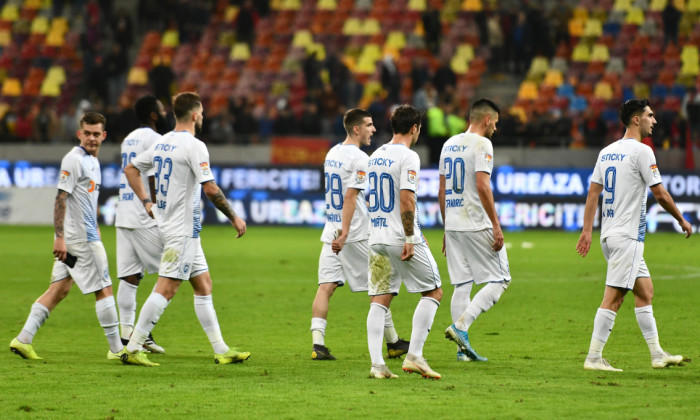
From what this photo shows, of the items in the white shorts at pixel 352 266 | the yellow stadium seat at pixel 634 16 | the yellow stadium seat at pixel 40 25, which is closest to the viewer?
the white shorts at pixel 352 266

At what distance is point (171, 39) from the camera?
37125mm

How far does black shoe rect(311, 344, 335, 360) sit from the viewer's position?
959 cm

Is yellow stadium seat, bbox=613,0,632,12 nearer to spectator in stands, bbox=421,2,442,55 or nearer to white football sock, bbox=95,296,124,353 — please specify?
spectator in stands, bbox=421,2,442,55

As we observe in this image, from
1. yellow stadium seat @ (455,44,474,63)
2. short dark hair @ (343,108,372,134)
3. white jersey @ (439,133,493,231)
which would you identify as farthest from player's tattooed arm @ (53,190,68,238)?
yellow stadium seat @ (455,44,474,63)

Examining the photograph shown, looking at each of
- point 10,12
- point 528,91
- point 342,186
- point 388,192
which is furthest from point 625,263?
point 10,12

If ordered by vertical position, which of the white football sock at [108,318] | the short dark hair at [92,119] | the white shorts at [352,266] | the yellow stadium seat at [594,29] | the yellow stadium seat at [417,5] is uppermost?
the yellow stadium seat at [417,5]

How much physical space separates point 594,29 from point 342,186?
79.1 feet

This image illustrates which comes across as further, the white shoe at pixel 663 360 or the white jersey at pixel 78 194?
the white jersey at pixel 78 194

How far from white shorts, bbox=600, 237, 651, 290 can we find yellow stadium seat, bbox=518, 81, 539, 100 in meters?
22.3

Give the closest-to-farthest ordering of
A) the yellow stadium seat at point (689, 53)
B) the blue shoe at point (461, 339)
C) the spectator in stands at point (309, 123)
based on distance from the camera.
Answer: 1. the blue shoe at point (461, 339)
2. the spectator in stands at point (309, 123)
3. the yellow stadium seat at point (689, 53)

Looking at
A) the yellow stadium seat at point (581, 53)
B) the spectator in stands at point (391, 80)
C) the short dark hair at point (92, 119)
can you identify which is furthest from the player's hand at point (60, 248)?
the yellow stadium seat at point (581, 53)

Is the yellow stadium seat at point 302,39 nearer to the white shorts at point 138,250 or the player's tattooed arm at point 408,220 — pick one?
the white shorts at point 138,250

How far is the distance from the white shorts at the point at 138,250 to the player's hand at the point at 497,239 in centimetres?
295

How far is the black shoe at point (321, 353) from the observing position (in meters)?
9.59
